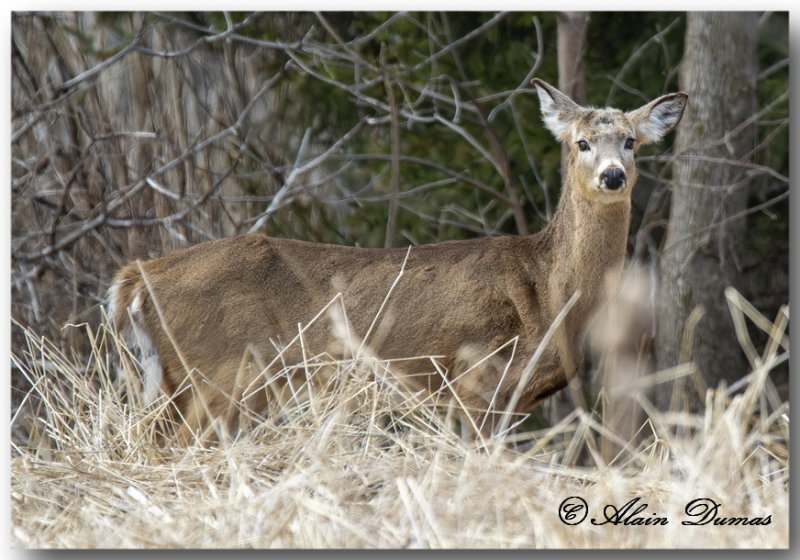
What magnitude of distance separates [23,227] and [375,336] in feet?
6.64

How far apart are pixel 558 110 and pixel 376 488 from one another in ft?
6.25

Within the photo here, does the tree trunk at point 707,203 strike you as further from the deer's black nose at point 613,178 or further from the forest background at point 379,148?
the deer's black nose at point 613,178

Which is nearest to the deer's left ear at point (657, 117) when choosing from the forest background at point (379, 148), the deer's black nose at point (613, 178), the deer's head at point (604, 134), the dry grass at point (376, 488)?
the deer's head at point (604, 134)

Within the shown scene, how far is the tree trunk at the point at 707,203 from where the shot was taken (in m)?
5.79

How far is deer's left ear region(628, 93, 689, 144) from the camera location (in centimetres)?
504

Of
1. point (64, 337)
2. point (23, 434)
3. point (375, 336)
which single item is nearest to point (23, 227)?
point (64, 337)

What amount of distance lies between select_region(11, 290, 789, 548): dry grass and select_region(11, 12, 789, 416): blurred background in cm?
153

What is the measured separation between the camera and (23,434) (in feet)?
20.0

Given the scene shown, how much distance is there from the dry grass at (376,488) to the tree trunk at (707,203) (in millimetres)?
1559

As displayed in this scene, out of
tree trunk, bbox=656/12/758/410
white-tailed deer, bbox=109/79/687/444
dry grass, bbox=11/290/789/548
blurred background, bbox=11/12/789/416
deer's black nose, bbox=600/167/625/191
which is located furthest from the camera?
blurred background, bbox=11/12/789/416

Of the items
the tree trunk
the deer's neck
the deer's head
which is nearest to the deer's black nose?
the deer's head

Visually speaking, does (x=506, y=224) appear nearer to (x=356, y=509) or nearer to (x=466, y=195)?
(x=466, y=195)

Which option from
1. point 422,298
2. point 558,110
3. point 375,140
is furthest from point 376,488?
point 375,140
